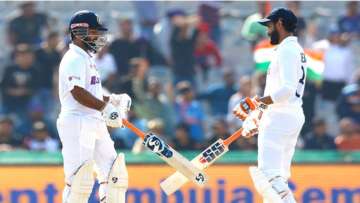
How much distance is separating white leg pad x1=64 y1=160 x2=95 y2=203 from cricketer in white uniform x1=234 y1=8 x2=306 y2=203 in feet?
4.43

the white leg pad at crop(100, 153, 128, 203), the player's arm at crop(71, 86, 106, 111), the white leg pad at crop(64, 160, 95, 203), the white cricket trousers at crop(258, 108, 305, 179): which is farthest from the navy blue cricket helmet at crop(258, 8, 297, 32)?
the white leg pad at crop(64, 160, 95, 203)

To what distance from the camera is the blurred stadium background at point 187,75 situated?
41.6ft

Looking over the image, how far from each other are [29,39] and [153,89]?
6.21 feet

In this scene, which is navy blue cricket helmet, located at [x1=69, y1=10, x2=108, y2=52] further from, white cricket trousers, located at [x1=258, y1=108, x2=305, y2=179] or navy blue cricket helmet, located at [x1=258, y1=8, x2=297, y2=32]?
white cricket trousers, located at [x1=258, y1=108, x2=305, y2=179]

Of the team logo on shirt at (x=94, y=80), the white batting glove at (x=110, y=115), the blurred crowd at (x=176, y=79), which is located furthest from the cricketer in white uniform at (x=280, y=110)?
the blurred crowd at (x=176, y=79)

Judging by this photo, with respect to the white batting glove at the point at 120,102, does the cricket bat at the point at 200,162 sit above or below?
below

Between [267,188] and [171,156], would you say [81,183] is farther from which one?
[267,188]

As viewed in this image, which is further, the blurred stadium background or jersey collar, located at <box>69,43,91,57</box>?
the blurred stadium background

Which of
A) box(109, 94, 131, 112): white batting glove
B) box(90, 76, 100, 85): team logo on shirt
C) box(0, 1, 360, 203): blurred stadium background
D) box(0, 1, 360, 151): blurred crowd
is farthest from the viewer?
box(0, 1, 360, 151): blurred crowd

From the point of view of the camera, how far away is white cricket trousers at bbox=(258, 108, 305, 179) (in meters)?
8.88

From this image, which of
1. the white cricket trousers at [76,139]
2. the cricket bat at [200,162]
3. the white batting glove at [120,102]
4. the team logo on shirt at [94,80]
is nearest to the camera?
the white cricket trousers at [76,139]

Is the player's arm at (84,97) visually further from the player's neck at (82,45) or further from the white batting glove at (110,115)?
the player's neck at (82,45)

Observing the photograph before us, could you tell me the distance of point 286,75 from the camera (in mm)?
8750

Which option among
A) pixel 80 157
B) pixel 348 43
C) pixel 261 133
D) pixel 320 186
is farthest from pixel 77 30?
pixel 348 43
